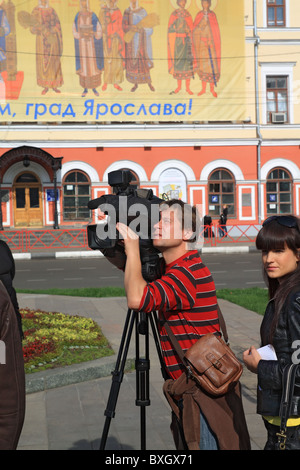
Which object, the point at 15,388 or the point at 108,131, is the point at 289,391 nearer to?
the point at 15,388

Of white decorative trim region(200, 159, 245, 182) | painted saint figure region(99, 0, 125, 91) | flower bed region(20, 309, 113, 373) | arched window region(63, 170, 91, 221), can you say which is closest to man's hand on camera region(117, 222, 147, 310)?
flower bed region(20, 309, 113, 373)

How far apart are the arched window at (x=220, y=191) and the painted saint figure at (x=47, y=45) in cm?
830

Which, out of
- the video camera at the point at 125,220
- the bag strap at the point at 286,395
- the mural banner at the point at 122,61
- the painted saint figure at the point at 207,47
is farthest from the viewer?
the painted saint figure at the point at 207,47

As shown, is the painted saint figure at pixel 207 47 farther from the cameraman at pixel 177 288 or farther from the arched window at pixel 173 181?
the cameraman at pixel 177 288

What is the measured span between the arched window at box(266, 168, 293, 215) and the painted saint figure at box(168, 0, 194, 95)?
5.75 metres

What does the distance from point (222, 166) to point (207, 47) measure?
5.54 m

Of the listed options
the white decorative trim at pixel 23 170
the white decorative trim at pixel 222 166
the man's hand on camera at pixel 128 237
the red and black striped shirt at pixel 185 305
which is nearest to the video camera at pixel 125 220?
the man's hand on camera at pixel 128 237

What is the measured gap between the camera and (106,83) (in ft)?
81.8

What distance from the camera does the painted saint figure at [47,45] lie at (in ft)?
80.5

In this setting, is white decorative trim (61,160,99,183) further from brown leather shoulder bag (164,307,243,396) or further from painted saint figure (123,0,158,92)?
brown leather shoulder bag (164,307,243,396)

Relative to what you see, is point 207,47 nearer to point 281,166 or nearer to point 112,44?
point 112,44

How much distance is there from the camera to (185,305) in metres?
2.66

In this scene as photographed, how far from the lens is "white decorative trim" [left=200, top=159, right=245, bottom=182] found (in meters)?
25.9
